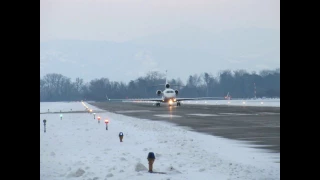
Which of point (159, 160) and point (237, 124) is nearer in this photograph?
point (159, 160)

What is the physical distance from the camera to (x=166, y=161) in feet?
39.7

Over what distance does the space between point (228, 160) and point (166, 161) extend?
6.31 feet

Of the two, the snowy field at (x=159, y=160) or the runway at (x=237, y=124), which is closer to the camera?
the snowy field at (x=159, y=160)

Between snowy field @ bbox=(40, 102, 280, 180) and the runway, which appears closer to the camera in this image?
snowy field @ bbox=(40, 102, 280, 180)
